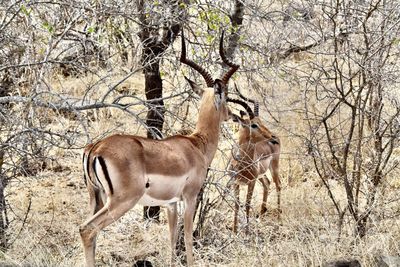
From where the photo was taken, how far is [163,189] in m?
6.52

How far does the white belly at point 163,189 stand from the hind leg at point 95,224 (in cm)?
38

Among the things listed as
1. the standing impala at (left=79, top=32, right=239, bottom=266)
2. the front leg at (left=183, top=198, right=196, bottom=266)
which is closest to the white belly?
the standing impala at (left=79, top=32, right=239, bottom=266)

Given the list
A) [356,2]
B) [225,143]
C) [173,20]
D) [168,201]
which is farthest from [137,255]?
[225,143]

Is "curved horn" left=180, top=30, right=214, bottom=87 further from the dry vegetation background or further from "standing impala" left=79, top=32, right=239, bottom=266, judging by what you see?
the dry vegetation background

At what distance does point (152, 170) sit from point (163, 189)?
0.21m

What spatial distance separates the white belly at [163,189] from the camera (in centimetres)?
641

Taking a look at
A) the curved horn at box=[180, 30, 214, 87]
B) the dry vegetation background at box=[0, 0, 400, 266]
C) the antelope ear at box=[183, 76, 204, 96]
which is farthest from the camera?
the antelope ear at box=[183, 76, 204, 96]

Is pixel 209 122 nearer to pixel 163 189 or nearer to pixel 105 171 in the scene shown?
pixel 163 189

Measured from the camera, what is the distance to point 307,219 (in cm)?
879

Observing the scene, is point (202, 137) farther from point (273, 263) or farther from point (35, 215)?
point (35, 215)

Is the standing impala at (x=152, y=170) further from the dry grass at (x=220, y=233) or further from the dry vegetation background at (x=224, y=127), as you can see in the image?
the dry grass at (x=220, y=233)

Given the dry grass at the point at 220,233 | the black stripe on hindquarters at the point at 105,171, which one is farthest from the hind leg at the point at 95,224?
the dry grass at the point at 220,233

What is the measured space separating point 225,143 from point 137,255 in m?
4.74

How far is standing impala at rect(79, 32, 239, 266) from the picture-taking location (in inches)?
239
